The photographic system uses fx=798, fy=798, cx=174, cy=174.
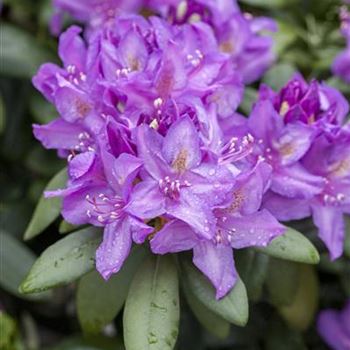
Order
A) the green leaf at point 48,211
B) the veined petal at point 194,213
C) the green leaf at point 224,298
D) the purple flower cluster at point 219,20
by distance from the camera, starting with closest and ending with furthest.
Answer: the veined petal at point 194,213, the green leaf at point 224,298, the green leaf at point 48,211, the purple flower cluster at point 219,20

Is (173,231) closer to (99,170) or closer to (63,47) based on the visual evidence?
(99,170)

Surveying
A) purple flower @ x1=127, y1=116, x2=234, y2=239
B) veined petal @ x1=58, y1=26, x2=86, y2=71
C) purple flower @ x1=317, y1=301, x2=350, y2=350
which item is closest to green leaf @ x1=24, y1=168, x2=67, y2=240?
veined petal @ x1=58, y1=26, x2=86, y2=71

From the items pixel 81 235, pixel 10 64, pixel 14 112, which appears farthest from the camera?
pixel 14 112

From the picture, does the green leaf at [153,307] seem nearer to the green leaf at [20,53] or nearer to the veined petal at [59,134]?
the veined petal at [59,134]

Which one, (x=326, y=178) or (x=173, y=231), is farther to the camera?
(x=326, y=178)

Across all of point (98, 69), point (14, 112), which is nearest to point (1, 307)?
point (14, 112)

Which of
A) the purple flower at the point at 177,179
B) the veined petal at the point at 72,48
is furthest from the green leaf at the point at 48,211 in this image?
the purple flower at the point at 177,179

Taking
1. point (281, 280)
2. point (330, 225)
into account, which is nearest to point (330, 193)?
point (330, 225)

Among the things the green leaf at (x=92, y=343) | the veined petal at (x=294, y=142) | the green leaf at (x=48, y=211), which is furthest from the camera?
the green leaf at (x=92, y=343)
